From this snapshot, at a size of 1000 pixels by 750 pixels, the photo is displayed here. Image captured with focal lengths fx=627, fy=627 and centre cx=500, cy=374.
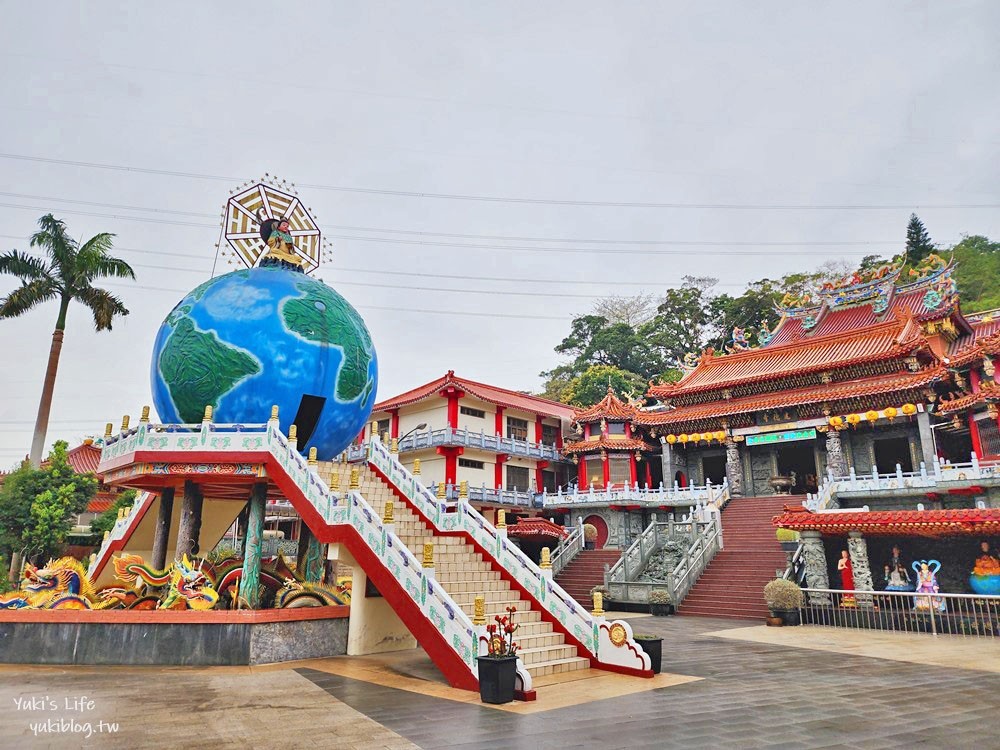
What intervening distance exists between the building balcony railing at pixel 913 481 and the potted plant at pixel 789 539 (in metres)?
3.48

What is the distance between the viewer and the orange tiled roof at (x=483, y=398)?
3319cm

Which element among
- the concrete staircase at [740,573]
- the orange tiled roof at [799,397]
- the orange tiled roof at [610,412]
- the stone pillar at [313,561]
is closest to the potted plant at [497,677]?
the stone pillar at [313,561]

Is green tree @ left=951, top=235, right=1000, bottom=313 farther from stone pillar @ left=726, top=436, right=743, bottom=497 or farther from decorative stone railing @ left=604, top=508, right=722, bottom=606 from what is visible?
decorative stone railing @ left=604, top=508, right=722, bottom=606

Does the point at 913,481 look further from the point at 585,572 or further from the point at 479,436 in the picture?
the point at 479,436

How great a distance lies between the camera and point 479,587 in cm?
→ 1131

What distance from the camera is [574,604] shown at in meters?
10.8

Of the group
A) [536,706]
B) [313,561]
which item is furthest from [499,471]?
[536,706]

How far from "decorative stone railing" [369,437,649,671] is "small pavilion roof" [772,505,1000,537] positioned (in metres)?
9.95

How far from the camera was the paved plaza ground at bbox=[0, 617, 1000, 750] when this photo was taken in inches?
249

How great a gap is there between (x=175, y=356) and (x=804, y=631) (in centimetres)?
1565

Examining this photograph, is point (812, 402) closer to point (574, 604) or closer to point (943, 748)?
point (574, 604)

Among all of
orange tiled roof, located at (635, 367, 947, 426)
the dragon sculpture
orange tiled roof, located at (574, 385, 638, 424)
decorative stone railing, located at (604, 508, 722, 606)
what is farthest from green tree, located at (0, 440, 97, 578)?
orange tiled roof, located at (635, 367, 947, 426)

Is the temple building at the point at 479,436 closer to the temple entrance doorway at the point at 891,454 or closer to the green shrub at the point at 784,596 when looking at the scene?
the temple entrance doorway at the point at 891,454

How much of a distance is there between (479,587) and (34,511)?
2189cm
